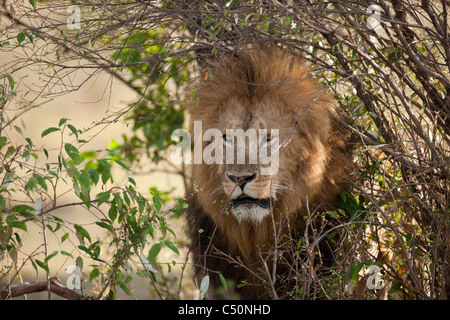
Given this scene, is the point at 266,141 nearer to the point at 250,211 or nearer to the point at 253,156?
the point at 253,156

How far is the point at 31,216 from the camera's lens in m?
3.36

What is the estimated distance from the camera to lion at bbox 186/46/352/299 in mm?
3662

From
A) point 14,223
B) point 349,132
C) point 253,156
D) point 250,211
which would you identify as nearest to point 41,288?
point 14,223

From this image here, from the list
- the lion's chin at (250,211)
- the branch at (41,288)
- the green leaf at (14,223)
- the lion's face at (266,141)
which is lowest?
the branch at (41,288)

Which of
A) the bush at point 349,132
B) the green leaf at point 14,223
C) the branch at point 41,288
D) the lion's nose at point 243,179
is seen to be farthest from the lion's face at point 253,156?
the branch at point 41,288

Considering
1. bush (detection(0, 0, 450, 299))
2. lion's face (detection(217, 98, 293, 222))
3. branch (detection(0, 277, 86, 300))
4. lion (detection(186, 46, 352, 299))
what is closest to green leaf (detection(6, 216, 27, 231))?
bush (detection(0, 0, 450, 299))

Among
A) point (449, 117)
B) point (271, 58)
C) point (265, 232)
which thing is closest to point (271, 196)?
point (265, 232)

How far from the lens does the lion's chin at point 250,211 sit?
3580 millimetres

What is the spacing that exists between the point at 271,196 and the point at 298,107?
23.9 inches

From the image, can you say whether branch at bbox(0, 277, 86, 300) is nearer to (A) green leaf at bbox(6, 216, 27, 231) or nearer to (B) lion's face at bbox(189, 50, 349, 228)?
(A) green leaf at bbox(6, 216, 27, 231)

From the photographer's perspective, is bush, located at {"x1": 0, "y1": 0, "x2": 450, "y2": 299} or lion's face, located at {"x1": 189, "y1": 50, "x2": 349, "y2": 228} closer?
bush, located at {"x1": 0, "y1": 0, "x2": 450, "y2": 299}

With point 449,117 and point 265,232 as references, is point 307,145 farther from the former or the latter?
point 449,117

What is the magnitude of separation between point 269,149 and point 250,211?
14.7 inches

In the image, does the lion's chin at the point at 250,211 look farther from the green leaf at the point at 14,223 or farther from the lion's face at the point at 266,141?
the green leaf at the point at 14,223
